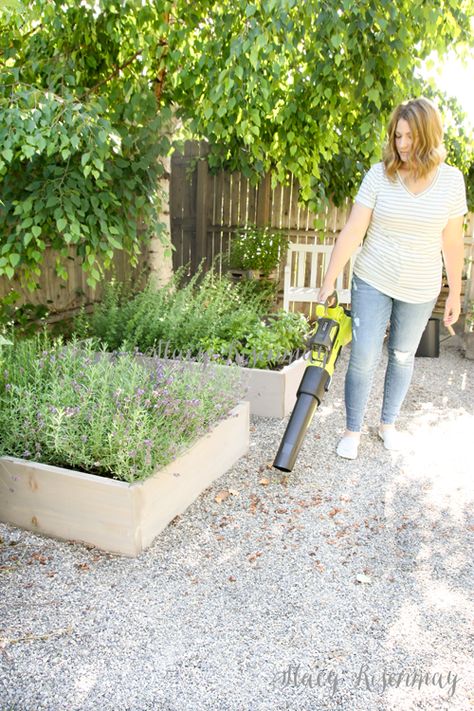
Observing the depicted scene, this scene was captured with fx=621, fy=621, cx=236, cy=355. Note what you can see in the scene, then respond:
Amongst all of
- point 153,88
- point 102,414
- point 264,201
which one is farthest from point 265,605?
point 264,201

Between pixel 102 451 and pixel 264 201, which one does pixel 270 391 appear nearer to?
pixel 102 451

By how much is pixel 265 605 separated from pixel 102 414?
979 millimetres

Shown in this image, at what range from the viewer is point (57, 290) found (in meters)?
5.14

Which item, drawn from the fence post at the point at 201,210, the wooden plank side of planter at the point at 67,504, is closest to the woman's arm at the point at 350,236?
the wooden plank side of planter at the point at 67,504

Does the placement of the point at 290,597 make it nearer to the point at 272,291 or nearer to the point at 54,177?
the point at 54,177

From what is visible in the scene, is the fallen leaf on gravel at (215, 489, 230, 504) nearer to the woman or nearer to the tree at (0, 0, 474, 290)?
the woman

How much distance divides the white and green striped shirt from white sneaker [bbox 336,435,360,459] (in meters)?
0.82

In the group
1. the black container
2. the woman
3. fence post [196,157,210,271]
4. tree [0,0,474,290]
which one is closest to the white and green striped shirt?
the woman

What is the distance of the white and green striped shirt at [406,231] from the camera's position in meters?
2.74

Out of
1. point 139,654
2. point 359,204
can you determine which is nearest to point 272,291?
point 359,204

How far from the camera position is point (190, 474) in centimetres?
271

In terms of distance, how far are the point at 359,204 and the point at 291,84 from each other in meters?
1.87

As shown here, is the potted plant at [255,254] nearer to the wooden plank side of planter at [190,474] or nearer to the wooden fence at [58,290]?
the wooden fence at [58,290]

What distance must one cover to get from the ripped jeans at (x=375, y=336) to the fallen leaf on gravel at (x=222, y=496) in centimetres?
82
